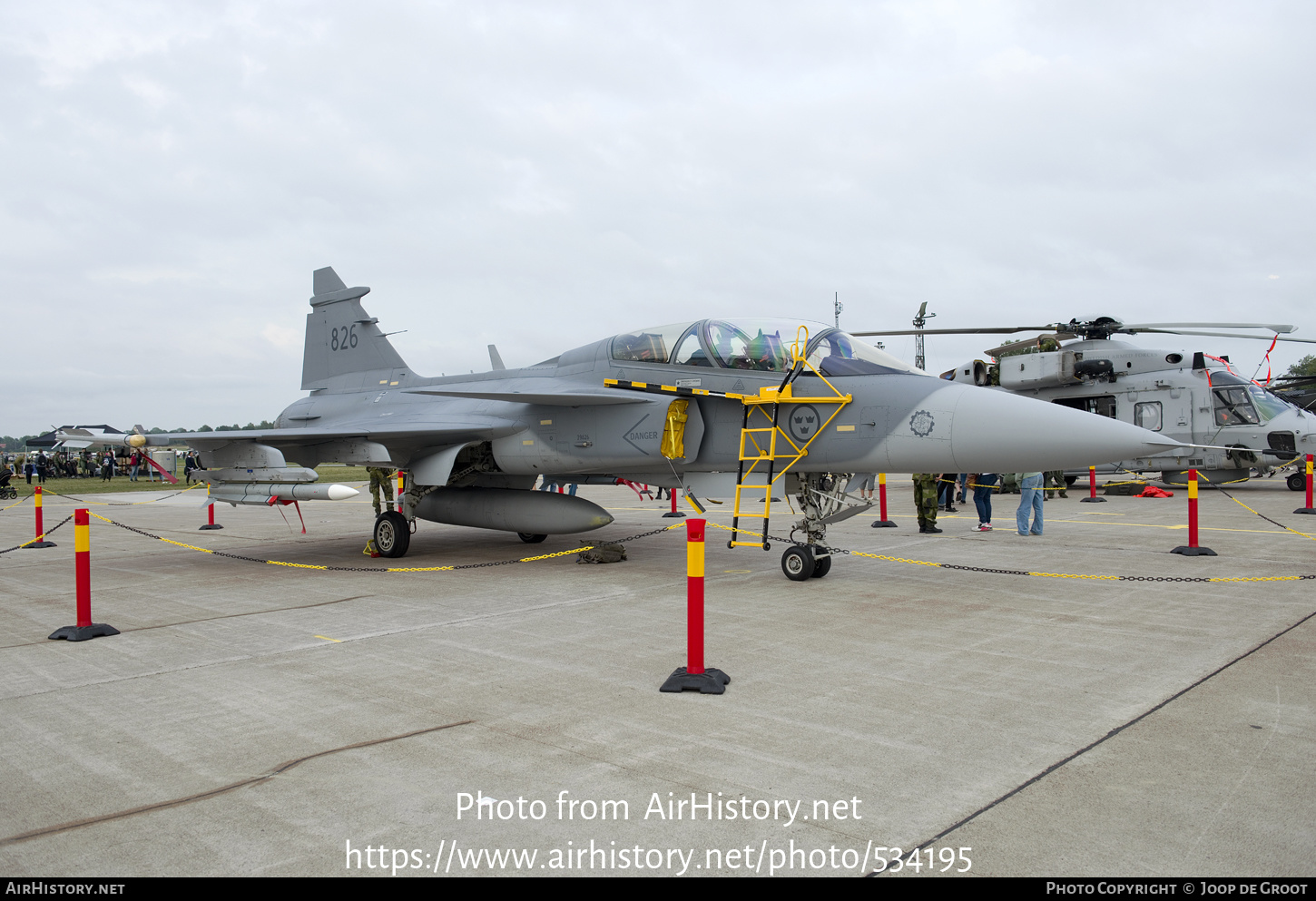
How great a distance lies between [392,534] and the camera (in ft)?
34.9

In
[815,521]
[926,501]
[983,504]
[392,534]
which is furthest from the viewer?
[983,504]

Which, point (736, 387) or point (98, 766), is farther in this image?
point (736, 387)

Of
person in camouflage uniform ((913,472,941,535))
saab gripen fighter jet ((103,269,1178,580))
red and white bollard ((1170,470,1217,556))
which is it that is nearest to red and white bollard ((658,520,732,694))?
saab gripen fighter jet ((103,269,1178,580))

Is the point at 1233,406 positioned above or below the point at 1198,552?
above

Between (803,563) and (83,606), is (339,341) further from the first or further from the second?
(803,563)

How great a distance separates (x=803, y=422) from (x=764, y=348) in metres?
0.88

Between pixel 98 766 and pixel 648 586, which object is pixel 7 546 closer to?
pixel 648 586

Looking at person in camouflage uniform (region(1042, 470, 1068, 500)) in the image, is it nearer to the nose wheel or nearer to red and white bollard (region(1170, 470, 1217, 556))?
red and white bollard (region(1170, 470, 1217, 556))

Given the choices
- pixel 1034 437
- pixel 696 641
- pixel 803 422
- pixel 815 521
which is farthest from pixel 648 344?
pixel 696 641

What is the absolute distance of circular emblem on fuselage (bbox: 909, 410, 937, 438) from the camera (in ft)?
24.1

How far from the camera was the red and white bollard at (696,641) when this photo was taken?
4.47m
